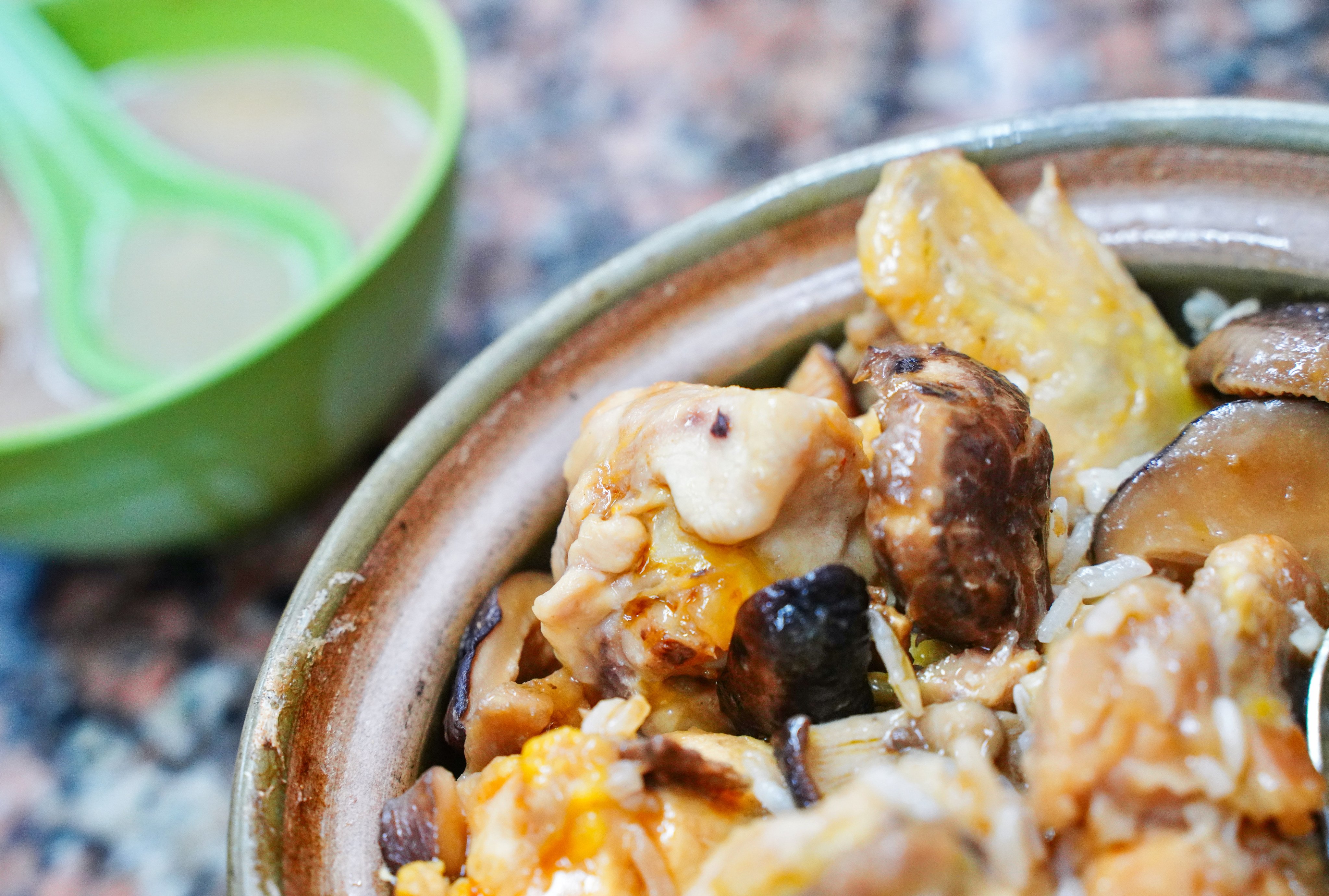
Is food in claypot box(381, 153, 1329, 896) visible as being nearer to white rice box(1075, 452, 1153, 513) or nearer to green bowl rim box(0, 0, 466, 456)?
white rice box(1075, 452, 1153, 513)

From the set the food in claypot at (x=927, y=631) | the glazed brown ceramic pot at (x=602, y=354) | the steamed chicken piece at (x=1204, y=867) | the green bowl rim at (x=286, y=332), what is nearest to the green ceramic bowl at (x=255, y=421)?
the green bowl rim at (x=286, y=332)

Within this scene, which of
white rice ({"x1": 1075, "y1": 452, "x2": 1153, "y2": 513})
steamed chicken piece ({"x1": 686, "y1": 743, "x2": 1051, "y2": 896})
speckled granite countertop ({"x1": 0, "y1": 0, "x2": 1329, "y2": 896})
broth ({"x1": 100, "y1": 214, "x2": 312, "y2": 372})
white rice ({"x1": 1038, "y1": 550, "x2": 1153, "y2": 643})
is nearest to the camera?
steamed chicken piece ({"x1": 686, "y1": 743, "x2": 1051, "y2": 896})

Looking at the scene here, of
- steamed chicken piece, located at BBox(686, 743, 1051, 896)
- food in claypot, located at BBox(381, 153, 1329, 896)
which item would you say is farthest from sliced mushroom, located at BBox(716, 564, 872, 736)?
steamed chicken piece, located at BBox(686, 743, 1051, 896)

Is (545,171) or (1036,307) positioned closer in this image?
(1036,307)

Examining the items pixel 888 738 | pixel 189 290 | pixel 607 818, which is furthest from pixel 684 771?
pixel 189 290

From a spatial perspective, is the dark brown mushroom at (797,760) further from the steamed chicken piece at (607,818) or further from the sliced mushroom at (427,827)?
the sliced mushroom at (427,827)

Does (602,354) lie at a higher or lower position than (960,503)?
higher

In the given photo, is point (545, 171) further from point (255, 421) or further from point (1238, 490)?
point (1238, 490)
